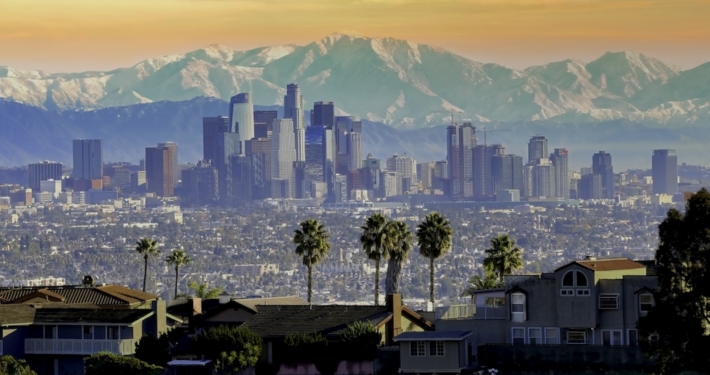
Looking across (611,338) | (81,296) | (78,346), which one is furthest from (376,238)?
(611,338)

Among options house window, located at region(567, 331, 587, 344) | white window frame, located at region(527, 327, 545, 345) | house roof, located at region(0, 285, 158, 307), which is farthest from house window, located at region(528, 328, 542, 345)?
house roof, located at region(0, 285, 158, 307)

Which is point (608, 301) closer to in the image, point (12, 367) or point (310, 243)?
point (12, 367)

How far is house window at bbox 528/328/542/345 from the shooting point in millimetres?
66250

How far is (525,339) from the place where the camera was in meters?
66.6

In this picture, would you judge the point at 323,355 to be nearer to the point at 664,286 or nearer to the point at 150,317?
the point at 150,317

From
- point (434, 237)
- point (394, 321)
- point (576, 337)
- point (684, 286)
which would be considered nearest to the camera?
point (684, 286)

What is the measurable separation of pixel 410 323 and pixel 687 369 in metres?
17.6

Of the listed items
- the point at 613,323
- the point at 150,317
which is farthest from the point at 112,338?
the point at 613,323

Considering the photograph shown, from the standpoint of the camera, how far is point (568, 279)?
215ft

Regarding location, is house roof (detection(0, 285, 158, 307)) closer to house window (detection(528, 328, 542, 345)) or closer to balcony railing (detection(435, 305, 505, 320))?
balcony railing (detection(435, 305, 505, 320))

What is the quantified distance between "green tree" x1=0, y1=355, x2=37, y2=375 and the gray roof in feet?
47.4

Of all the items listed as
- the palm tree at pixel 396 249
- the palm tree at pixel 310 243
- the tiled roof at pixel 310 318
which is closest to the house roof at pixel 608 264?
the tiled roof at pixel 310 318

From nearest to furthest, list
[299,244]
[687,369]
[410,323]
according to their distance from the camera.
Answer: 1. [687,369]
2. [410,323]
3. [299,244]

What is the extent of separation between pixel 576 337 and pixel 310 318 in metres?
11.0
